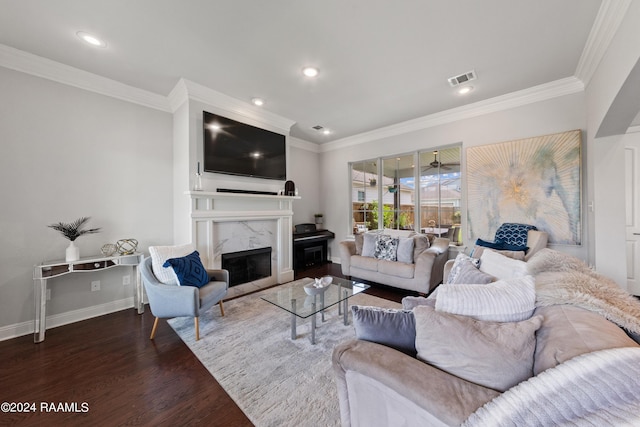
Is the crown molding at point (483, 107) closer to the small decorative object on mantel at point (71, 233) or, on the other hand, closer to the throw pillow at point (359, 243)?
the throw pillow at point (359, 243)

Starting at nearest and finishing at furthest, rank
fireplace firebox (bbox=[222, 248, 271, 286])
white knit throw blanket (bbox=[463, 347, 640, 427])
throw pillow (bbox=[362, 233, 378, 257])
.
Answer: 1. white knit throw blanket (bbox=[463, 347, 640, 427])
2. fireplace firebox (bbox=[222, 248, 271, 286])
3. throw pillow (bbox=[362, 233, 378, 257])

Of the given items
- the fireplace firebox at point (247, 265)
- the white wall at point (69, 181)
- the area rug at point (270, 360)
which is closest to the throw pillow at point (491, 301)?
the area rug at point (270, 360)

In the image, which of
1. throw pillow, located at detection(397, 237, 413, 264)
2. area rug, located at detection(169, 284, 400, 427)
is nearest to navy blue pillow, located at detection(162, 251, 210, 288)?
area rug, located at detection(169, 284, 400, 427)

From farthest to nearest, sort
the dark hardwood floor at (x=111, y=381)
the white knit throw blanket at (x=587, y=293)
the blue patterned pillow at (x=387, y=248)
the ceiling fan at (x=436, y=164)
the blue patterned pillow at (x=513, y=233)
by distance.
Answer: the ceiling fan at (x=436, y=164) → the blue patterned pillow at (x=387, y=248) → the blue patterned pillow at (x=513, y=233) → the dark hardwood floor at (x=111, y=381) → the white knit throw blanket at (x=587, y=293)

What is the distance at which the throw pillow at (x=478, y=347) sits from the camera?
857 millimetres

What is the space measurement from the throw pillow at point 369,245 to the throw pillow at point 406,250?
0.41 metres

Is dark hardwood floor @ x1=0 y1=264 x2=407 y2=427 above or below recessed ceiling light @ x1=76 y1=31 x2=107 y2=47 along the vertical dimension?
below

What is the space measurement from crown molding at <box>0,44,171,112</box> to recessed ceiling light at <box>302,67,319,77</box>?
6.73 ft

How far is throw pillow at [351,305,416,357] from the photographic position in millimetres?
1110

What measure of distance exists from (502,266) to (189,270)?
2.79 meters

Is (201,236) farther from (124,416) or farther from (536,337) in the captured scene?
(536,337)

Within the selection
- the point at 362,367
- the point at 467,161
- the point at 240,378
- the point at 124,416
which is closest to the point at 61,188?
the point at 124,416

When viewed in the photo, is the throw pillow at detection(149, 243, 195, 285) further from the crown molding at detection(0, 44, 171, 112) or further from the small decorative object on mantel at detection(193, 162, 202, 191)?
the crown molding at detection(0, 44, 171, 112)

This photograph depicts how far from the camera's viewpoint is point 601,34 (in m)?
2.04
